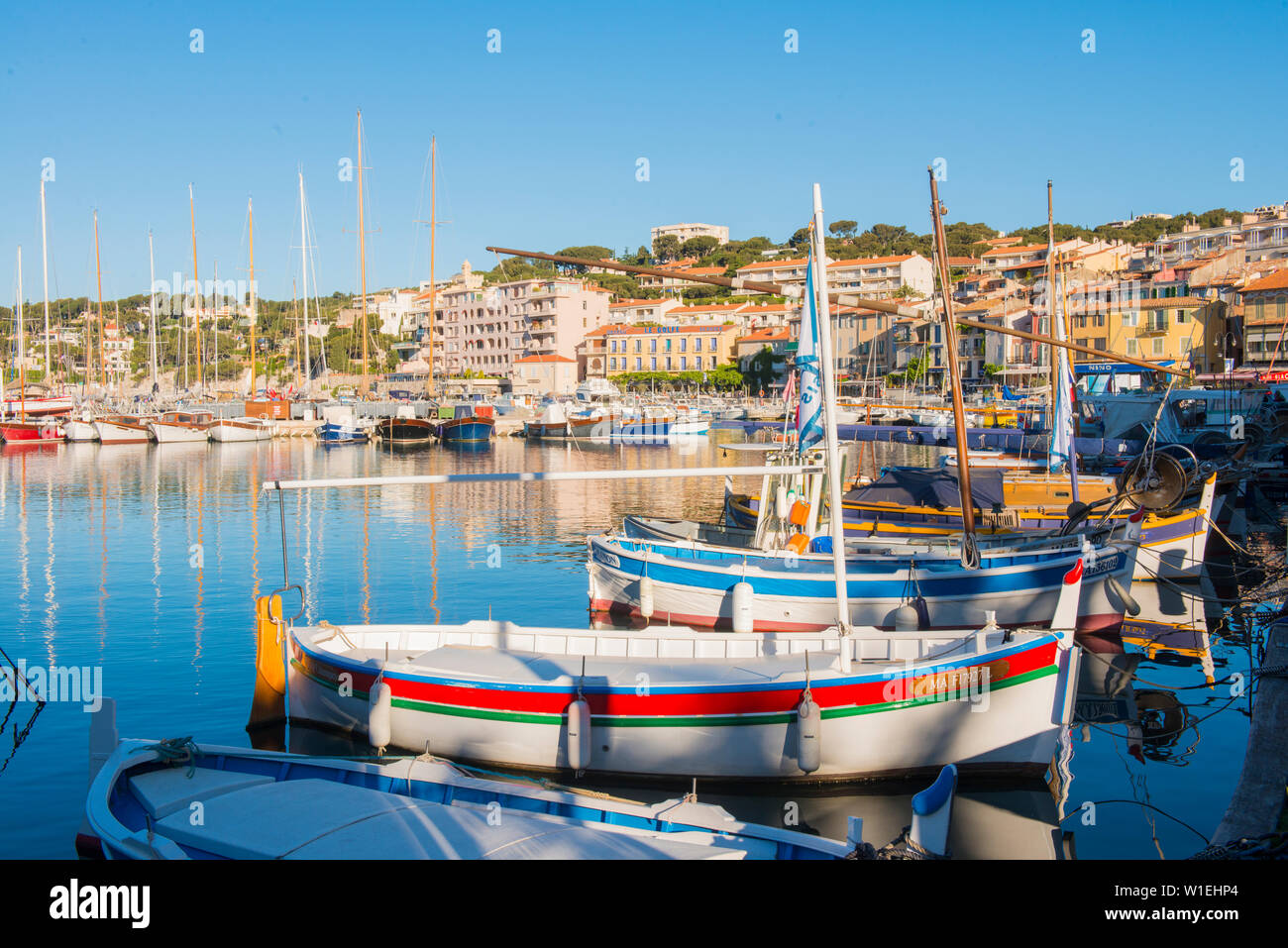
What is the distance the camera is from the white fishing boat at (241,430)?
73062 millimetres

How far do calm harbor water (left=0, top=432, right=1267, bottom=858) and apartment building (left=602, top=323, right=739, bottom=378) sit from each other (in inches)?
2879

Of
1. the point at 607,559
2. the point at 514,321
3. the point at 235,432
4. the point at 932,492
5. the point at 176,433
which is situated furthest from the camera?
the point at 514,321

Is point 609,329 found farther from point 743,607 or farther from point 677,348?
point 743,607

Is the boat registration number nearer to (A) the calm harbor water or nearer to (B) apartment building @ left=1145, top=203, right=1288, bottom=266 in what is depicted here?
(A) the calm harbor water

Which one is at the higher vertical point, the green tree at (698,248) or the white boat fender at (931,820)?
the green tree at (698,248)

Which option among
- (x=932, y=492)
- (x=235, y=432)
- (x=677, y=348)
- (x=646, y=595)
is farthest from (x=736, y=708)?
(x=677, y=348)

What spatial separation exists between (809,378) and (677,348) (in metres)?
110

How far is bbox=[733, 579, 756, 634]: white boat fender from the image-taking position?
55.0 feet

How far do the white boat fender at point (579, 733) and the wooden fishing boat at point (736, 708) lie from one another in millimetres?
15

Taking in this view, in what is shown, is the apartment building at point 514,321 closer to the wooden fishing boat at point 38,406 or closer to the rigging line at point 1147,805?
the wooden fishing boat at point 38,406

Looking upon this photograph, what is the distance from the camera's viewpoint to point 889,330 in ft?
361

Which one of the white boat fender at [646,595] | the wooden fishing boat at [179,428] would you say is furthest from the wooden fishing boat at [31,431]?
the white boat fender at [646,595]

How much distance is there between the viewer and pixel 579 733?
37.8ft

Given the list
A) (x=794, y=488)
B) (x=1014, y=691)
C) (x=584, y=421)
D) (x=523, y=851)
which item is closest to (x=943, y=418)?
(x=584, y=421)
